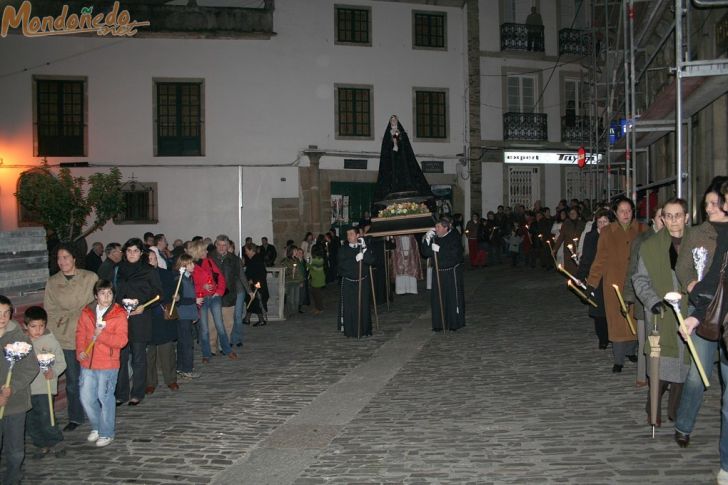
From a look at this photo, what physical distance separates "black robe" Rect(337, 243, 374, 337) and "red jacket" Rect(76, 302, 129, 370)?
6.60 meters

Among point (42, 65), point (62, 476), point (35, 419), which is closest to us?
point (62, 476)

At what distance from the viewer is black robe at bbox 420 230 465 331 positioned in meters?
14.2

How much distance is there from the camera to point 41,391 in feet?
24.7

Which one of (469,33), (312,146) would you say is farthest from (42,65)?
(469,33)

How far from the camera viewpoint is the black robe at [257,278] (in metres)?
16.6

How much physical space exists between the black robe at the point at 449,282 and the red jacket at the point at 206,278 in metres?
4.06

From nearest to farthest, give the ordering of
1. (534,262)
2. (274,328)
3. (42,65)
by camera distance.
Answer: (274,328), (534,262), (42,65)

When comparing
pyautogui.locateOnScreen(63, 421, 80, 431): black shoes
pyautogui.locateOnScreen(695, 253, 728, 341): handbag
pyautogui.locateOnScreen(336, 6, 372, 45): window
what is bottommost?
pyautogui.locateOnScreen(63, 421, 80, 431): black shoes

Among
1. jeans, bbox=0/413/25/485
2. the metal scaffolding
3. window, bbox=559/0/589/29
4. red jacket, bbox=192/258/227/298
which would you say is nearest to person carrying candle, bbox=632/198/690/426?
the metal scaffolding

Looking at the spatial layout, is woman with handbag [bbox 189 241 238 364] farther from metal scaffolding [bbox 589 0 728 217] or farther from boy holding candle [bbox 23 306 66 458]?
metal scaffolding [bbox 589 0 728 217]

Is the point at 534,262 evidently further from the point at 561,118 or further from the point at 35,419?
the point at 35,419

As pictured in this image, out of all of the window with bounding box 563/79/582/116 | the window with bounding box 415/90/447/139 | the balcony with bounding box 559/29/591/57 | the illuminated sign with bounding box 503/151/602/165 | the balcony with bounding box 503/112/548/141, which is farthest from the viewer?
the window with bounding box 563/79/582/116

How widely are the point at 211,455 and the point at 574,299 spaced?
38.1 ft

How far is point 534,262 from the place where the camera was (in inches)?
987
